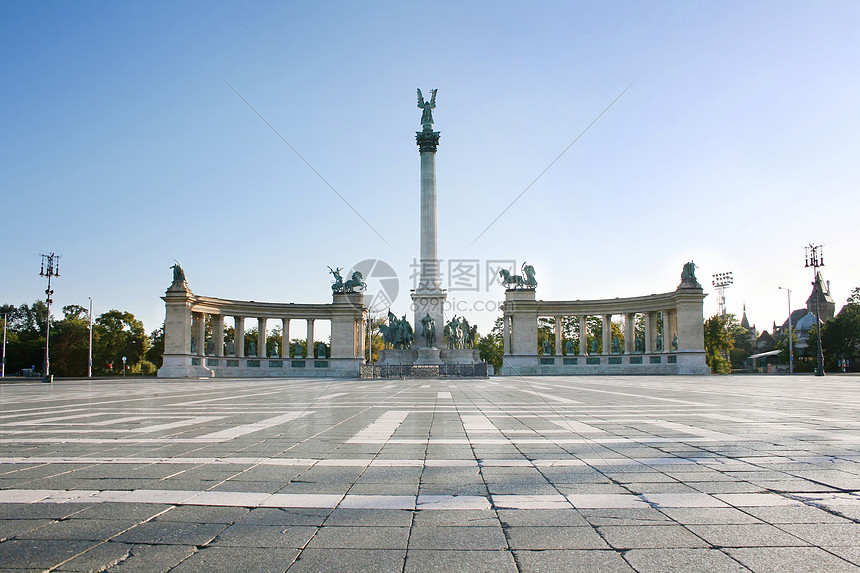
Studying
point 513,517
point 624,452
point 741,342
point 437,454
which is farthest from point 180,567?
point 741,342

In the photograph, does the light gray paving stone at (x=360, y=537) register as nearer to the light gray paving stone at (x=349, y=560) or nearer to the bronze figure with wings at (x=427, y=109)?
the light gray paving stone at (x=349, y=560)

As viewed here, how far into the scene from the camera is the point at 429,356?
201ft

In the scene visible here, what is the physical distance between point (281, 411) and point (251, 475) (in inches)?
411

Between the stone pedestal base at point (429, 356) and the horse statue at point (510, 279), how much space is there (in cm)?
2201

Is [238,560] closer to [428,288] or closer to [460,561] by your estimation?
[460,561]

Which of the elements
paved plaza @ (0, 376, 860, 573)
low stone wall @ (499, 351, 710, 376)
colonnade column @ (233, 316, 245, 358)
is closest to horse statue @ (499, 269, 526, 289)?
low stone wall @ (499, 351, 710, 376)

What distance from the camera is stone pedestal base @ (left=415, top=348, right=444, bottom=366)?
60.8m

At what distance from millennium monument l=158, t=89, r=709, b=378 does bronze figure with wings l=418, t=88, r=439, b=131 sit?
112 millimetres

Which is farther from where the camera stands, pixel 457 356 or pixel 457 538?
pixel 457 356

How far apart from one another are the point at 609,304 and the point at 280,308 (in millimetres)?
40441

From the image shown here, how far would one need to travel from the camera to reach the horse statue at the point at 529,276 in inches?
3180

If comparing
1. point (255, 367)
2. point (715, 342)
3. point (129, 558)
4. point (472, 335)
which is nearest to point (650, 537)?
point (129, 558)

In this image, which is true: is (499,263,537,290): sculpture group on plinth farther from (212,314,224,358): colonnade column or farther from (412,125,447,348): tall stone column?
(212,314,224,358): colonnade column

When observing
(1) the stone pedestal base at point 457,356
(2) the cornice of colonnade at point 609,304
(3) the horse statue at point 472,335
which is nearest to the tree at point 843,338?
(2) the cornice of colonnade at point 609,304
